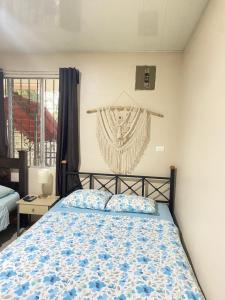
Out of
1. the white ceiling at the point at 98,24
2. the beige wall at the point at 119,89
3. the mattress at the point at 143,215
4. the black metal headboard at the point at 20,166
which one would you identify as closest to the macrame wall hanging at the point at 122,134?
the beige wall at the point at 119,89

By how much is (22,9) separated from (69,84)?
119 cm

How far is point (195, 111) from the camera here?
7.05ft

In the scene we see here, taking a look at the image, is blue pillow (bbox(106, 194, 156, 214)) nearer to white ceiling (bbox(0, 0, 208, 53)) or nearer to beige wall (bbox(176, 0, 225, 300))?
beige wall (bbox(176, 0, 225, 300))

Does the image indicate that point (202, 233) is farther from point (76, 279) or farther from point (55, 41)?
point (55, 41)

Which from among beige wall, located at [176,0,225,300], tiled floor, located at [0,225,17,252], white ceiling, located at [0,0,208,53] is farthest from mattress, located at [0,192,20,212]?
beige wall, located at [176,0,225,300]

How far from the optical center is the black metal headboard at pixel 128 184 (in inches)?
128

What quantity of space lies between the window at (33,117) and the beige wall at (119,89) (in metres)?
0.27

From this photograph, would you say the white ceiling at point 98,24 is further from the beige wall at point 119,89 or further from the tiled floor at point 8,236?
the tiled floor at point 8,236

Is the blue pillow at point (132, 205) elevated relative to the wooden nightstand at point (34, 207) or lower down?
elevated

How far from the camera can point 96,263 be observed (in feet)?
5.56

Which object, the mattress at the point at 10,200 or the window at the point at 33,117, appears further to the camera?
the window at the point at 33,117

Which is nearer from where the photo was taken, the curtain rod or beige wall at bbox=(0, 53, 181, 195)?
beige wall at bbox=(0, 53, 181, 195)

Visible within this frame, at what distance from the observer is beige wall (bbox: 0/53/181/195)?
313 cm

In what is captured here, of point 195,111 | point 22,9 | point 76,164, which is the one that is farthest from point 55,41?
point 195,111
